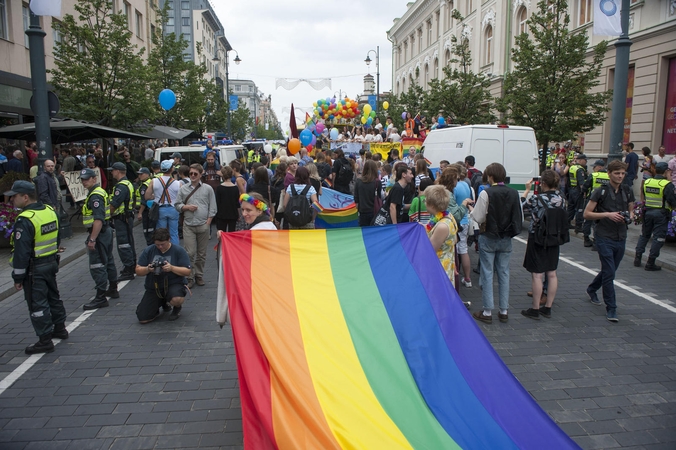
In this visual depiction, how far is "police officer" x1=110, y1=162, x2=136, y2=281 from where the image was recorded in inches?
329

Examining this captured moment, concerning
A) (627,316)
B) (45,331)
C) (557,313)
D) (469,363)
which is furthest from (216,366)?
(627,316)

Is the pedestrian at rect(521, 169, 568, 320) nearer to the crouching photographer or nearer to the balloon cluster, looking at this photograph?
the crouching photographer

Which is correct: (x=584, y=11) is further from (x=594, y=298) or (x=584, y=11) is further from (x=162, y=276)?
(x=162, y=276)

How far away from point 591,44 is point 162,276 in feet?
72.0

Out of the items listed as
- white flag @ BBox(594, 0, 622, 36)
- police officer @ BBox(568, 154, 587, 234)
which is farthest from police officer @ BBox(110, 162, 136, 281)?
white flag @ BBox(594, 0, 622, 36)

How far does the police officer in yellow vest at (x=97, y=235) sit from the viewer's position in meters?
7.50

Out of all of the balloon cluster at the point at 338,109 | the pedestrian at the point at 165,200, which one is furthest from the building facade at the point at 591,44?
the pedestrian at the point at 165,200

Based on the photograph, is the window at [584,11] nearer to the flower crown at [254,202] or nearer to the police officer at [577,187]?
the police officer at [577,187]

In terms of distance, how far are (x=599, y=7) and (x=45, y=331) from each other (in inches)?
480

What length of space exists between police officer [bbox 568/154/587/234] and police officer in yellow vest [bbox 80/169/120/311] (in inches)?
409

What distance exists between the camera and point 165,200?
29.2 ft

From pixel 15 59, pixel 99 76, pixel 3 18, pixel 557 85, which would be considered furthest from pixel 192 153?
→ pixel 557 85

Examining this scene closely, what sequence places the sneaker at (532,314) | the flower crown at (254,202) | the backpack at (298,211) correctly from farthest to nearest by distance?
1. the backpack at (298,211)
2. the sneaker at (532,314)
3. the flower crown at (254,202)

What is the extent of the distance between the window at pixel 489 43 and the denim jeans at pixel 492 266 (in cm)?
2984
